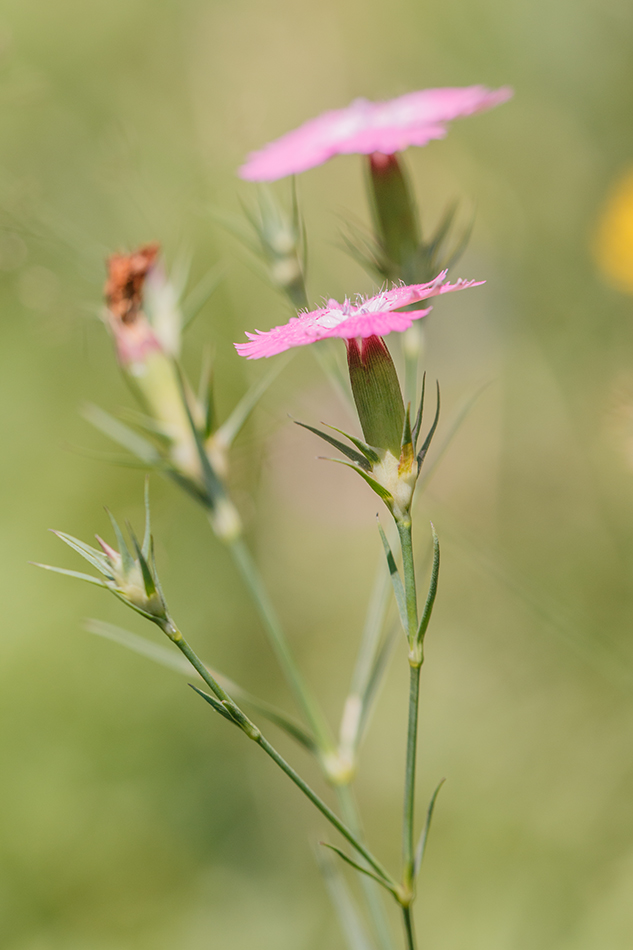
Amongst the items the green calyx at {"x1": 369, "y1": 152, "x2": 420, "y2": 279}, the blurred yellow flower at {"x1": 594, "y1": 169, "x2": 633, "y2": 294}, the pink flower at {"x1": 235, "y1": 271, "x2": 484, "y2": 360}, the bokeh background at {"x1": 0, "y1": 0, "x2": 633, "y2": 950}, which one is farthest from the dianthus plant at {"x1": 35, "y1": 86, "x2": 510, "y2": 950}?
the blurred yellow flower at {"x1": 594, "y1": 169, "x2": 633, "y2": 294}

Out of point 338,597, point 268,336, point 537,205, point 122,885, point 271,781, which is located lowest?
point 122,885

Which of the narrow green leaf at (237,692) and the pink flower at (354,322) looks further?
the narrow green leaf at (237,692)

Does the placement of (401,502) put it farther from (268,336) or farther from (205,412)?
(205,412)

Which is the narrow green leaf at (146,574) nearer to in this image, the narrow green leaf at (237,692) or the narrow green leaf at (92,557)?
the narrow green leaf at (92,557)

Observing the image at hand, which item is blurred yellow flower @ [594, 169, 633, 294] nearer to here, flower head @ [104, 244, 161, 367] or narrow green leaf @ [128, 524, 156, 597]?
flower head @ [104, 244, 161, 367]

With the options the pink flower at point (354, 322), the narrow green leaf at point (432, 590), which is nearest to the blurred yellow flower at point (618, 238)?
the pink flower at point (354, 322)

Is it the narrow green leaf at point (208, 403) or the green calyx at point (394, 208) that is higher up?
the green calyx at point (394, 208)

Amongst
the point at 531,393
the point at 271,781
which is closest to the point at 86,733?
the point at 271,781
